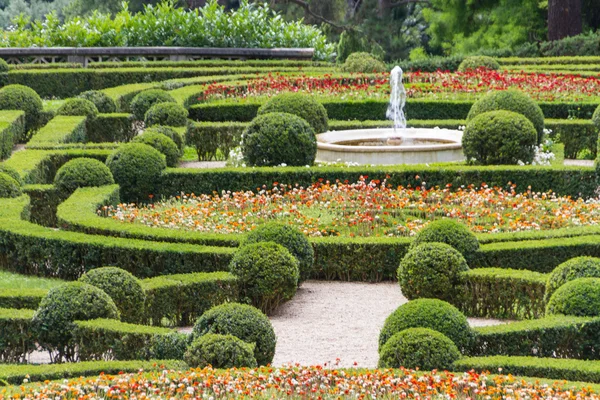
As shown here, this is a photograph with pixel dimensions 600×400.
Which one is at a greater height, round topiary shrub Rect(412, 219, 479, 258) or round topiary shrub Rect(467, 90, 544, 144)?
round topiary shrub Rect(467, 90, 544, 144)

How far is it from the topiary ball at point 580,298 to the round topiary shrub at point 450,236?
2277 mm

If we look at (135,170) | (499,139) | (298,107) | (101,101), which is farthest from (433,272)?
(101,101)

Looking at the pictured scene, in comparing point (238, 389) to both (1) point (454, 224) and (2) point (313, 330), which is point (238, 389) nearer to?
(2) point (313, 330)

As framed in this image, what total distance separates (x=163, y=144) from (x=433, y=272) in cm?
784

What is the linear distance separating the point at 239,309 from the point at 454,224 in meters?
3.76

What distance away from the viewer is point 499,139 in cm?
1770

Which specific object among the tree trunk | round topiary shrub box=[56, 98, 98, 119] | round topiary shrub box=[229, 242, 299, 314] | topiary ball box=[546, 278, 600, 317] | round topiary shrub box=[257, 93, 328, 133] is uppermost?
the tree trunk

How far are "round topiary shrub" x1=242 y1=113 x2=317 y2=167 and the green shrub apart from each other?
1.37 metres

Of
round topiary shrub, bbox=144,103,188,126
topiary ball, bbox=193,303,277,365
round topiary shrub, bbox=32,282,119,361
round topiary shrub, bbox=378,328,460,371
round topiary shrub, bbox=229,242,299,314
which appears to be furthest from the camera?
round topiary shrub, bbox=144,103,188,126

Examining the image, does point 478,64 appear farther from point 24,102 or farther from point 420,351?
point 420,351

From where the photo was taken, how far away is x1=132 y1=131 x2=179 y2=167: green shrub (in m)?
18.3

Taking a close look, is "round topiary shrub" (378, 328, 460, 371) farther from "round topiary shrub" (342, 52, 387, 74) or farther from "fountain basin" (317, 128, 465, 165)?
"round topiary shrub" (342, 52, 387, 74)

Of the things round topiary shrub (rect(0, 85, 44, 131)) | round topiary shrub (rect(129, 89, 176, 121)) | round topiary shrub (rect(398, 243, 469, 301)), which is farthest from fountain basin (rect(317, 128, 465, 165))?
round topiary shrub (rect(0, 85, 44, 131))

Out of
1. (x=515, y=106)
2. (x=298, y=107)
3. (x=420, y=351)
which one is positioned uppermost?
(x=515, y=106)
